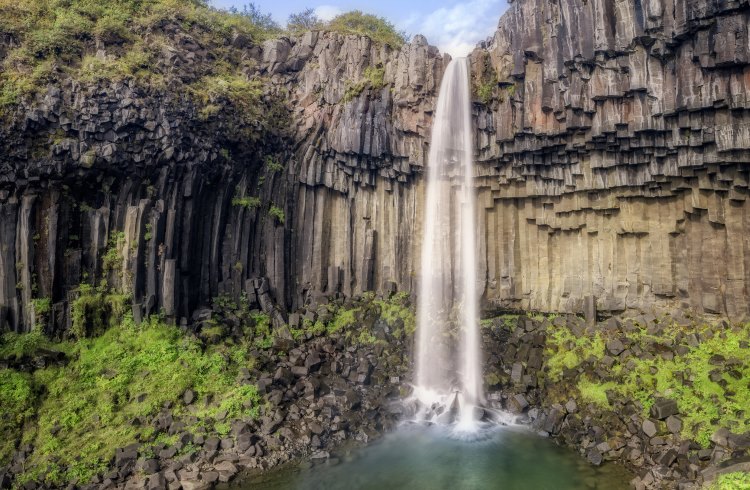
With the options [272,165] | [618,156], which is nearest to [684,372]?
[618,156]

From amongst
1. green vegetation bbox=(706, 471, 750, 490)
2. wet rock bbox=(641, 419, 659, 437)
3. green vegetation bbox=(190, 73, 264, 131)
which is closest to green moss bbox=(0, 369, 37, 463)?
green vegetation bbox=(190, 73, 264, 131)

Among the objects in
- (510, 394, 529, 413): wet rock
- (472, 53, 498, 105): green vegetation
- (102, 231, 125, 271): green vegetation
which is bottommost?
(510, 394, 529, 413): wet rock

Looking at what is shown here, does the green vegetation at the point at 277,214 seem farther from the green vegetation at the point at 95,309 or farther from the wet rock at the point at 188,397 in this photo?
the wet rock at the point at 188,397

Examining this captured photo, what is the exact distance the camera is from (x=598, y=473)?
11.6m

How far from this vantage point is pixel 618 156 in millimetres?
15359

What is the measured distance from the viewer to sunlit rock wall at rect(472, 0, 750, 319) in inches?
514

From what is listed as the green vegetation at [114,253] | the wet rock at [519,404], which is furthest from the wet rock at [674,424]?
the green vegetation at [114,253]

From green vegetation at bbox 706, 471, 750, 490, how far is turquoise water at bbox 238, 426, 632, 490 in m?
1.77

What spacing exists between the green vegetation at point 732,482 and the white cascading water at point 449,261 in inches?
270

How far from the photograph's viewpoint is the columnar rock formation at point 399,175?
13914 mm

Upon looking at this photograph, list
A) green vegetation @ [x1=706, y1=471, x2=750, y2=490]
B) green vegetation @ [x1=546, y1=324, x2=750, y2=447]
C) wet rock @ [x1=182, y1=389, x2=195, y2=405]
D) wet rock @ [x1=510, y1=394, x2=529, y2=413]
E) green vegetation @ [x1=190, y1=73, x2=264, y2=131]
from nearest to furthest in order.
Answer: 1. green vegetation @ [x1=706, y1=471, x2=750, y2=490]
2. green vegetation @ [x1=546, y1=324, x2=750, y2=447]
3. wet rock @ [x1=182, y1=389, x2=195, y2=405]
4. wet rock @ [x1=510, y1=394, x2=529, y2=413]
5. green vegetation @ [x1=190, y1=73, x2=264, y2=131]

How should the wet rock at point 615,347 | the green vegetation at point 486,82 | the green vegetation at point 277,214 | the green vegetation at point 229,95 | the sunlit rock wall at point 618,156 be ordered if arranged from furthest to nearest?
the green vegetation at point 277,214, the green vegetation at point 229,95, the green vegetation at point 486,82, the wet rock at point 615,347, the sunlit rock wall at point 618,156

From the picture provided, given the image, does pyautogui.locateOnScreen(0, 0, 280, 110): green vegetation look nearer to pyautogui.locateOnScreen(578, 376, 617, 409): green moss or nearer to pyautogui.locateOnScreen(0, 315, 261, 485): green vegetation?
pyautogui.locateOnScreen(0, 315, 261, 485): green vegetation

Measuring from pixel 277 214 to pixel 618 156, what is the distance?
12204 millimetres
